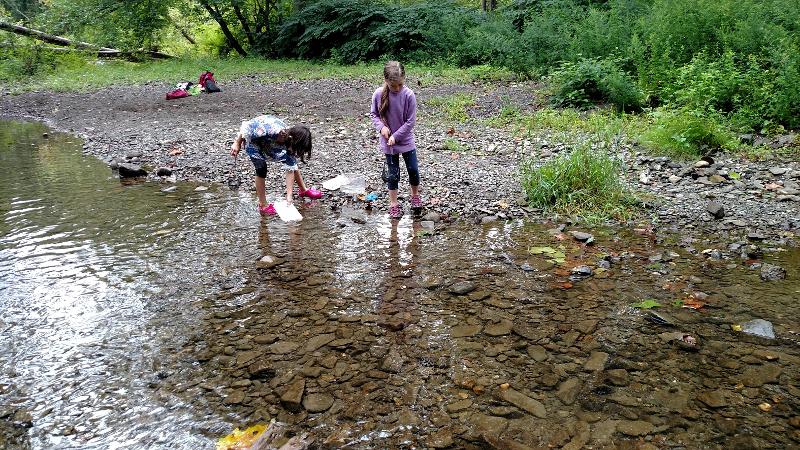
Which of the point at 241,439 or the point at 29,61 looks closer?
the point at 241,439

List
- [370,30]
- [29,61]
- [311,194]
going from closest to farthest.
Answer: [311,194]
[370,30]
[29,61]

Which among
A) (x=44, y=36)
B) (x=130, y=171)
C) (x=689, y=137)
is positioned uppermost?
(x=44, y=36)

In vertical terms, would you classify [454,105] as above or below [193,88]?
below

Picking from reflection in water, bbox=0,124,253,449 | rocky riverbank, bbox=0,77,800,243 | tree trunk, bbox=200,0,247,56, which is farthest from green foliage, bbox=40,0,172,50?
reflection in water, bbox=0,124,253,449

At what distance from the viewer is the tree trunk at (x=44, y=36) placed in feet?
77.8

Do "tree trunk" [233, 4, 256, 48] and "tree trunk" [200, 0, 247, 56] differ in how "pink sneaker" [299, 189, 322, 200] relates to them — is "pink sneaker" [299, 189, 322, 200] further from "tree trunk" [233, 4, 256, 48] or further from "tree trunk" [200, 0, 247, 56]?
"tree trunk" [233, 4, 256, 48]

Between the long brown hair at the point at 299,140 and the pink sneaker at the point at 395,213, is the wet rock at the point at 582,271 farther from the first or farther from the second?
the long brown hair at the point at 299,140

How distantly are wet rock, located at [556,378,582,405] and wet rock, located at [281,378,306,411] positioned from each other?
1.55 m

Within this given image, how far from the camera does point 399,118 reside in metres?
6.38

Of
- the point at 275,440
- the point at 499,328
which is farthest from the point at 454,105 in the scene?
the point at 275,440

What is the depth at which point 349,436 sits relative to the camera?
123 inches

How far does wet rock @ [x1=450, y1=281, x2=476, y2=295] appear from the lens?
16.0 ft

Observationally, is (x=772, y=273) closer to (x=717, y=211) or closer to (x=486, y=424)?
(x=717, y=211)

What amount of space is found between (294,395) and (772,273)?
13.6 feet
